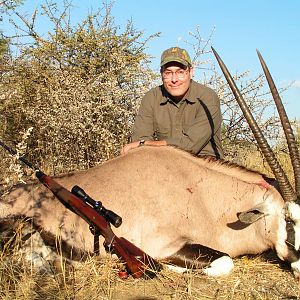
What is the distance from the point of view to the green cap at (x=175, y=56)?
16.7 ft

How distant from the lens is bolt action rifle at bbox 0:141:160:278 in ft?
11.4

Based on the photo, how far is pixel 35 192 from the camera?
4.14 m

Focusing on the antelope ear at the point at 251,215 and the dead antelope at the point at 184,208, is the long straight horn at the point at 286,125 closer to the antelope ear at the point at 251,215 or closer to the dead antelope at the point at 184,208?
the dead antelope at the point at 184,208

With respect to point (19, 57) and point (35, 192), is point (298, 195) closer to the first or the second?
point (35, 192)

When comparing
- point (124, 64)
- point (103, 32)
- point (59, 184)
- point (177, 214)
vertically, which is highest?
point (103, 32)

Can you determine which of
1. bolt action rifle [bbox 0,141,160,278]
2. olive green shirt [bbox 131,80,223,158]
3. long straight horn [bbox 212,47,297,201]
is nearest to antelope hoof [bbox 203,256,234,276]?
bolt action rifle [bbox 0,141,160,278]

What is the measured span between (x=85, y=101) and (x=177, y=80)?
5.85 feet

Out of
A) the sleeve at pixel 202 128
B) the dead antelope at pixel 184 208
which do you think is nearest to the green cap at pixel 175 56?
the sleeve at pixel 202 128

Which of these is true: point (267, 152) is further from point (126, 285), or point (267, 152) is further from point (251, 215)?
point (126, 285)

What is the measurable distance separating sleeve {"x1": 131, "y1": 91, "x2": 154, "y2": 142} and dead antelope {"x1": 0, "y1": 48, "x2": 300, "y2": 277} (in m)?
1.02

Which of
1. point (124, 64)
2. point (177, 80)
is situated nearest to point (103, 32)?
point (124, 64)

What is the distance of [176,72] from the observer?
5.21 m

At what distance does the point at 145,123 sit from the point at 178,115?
0.38 metres

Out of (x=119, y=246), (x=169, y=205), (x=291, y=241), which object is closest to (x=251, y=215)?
(x=291, y=241)
